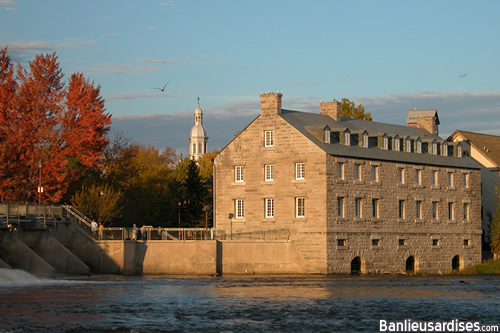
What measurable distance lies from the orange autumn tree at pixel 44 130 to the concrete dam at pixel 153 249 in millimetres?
5325

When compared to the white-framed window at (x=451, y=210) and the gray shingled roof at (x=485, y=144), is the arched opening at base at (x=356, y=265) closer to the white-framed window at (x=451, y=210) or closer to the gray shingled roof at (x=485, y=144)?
the white-framed window at (x=451, y=210)

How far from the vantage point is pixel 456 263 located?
89188 millimetres

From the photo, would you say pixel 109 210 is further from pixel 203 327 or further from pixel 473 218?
pixel 203 327

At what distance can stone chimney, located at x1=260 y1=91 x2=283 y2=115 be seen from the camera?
78625 millimetres

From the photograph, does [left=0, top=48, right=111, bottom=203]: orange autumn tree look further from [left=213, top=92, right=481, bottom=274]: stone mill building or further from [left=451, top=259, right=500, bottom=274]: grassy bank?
[left=451, top=259, right=500, bottom=274]: grassy bank

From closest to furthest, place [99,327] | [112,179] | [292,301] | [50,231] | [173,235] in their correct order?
[99,327]
[292,301]
[50,231]
[173,235]
[112,179]

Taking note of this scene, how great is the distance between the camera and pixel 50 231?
6925 centimetres

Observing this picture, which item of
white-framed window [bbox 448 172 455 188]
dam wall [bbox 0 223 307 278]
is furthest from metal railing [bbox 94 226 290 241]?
white-framed window [bbox 448 172 455 188]

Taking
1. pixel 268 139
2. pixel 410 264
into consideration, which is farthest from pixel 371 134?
pixel 410 264

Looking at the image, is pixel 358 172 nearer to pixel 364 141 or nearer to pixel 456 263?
pixel 364 141

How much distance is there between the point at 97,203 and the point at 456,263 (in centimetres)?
3207

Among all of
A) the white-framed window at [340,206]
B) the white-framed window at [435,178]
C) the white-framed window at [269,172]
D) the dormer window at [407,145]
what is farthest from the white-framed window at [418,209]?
the white-framed window at [269,172]

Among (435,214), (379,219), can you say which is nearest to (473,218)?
(435,214)

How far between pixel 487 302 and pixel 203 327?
18.0m
